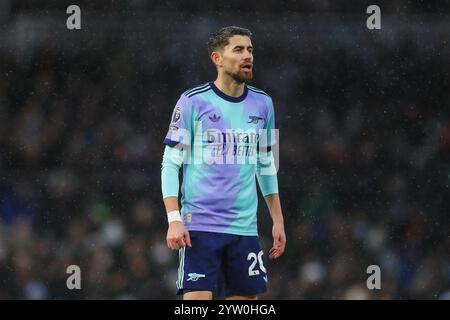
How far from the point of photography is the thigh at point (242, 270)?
17.1 feet

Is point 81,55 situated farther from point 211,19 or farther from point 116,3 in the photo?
point 211,19

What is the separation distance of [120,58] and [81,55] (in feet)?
1.22

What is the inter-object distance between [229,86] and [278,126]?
387 cm

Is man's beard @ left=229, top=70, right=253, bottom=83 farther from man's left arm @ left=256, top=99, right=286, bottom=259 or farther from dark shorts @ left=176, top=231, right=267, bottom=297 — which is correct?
dark shorts @ left=176, top=231, right=267, bottom=297

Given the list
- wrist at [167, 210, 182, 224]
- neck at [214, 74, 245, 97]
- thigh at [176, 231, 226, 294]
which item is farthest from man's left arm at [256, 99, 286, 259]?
wrist at [167, 210, 182, 224]

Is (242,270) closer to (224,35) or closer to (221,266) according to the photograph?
(221,266)

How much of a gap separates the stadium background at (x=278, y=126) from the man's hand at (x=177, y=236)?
3.97 metres

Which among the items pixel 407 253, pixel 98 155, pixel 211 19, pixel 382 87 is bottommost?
pixel 407 253

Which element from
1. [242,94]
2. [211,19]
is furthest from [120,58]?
[242,94]

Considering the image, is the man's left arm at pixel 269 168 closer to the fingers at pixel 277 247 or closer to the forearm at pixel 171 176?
the fingers at pixel 277 247

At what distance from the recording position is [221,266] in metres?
5.24

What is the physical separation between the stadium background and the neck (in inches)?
147
